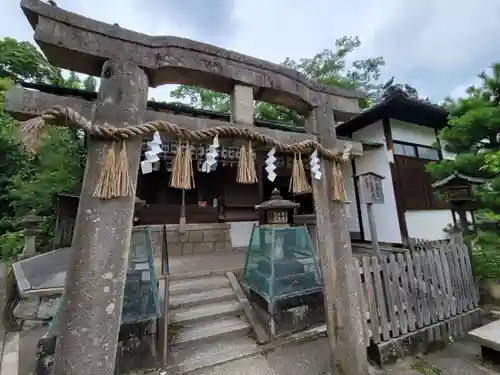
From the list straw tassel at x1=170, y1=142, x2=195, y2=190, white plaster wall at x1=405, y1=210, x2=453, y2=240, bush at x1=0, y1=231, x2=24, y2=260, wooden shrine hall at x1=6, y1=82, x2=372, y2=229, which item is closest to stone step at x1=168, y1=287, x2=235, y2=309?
straw tassel at x1=170, y1=142, x2=195, y2=190

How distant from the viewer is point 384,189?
24.2 feet

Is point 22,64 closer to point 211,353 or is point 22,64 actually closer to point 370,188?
point 211,353

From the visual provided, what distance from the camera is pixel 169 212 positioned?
752 cm

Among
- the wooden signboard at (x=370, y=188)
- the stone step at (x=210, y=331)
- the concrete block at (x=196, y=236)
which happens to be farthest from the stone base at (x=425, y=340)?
the concrete block at (x=196, y=236)

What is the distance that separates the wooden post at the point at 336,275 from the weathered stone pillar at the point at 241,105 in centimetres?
88

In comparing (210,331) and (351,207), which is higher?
(351,207)

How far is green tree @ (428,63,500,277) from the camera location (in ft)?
12.6

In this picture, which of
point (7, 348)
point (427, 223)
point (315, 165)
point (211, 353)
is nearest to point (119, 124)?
point (315, 165)

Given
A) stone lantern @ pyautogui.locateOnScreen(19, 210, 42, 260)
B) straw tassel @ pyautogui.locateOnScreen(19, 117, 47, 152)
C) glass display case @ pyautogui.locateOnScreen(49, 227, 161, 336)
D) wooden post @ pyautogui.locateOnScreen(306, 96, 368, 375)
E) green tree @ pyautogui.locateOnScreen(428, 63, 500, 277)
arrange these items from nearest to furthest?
straw tassel @ pyautogui.locateOnScreen(19, 117, 47, 152)
wooden post @ pyautogui.locateOnScreen(306, 96, 368, 375)
glass display case @ pyautogui.locateOnScreen(49, 227, 161, 336)
green tree @ pyautogui.locateOnScreen(428, 63, 500, 277)
stone lantern @ pyautogui.locateOnScreen(19, 210, 42, 260)

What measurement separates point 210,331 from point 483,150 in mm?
6127

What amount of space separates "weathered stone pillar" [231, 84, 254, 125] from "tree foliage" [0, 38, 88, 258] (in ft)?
21.7

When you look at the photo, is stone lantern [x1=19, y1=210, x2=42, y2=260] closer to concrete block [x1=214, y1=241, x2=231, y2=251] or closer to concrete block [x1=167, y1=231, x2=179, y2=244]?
concrete block [x1=167, y1=231, x2=179, y2=244]

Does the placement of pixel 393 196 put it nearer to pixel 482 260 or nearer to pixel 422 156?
pixel 422 156

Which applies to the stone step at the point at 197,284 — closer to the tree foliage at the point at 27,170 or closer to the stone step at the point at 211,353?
the stone step at the point at 211,353
